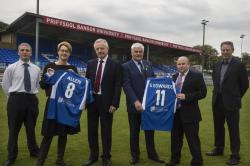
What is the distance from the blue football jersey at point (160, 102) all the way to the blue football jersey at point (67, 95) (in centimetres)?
97

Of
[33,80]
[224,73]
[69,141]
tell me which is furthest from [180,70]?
[69,141]

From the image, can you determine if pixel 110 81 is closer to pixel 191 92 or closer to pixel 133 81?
pixel 133 81

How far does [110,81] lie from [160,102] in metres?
0.85

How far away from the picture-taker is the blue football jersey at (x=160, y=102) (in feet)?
18.7

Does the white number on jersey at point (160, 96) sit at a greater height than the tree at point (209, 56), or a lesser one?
lesser

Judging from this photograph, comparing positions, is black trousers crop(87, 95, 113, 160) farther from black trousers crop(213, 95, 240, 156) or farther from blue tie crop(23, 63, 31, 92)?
black trousers crop(213, 95, 240, 156)

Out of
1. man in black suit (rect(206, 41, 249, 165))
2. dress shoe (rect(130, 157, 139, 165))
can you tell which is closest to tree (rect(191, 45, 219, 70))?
man in black suit (rect(206, 41, 249, 165))

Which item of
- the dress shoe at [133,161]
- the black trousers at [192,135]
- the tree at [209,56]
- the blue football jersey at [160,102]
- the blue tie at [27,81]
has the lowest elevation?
the dress shoe at [133,161]

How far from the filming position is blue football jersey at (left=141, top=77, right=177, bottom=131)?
18.7ft

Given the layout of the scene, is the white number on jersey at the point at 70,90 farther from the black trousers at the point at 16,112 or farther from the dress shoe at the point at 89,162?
the dress shoe at the point at 89,162

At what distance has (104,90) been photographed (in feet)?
18.5

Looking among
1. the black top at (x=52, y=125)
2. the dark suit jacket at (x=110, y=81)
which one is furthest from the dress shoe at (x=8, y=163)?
the dark suit jacket at (x=110, y=81)

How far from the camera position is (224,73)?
6203 mm

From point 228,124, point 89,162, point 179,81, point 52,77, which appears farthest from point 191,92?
point 52,77
